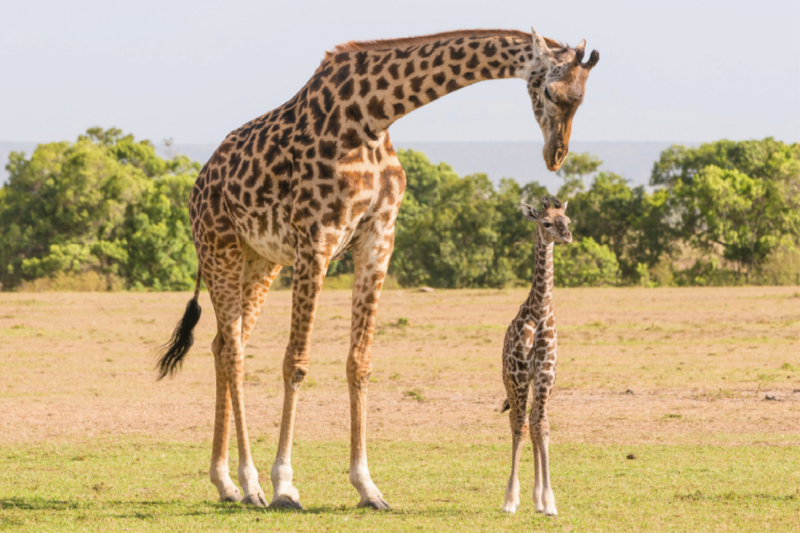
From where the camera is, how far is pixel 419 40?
6.54m

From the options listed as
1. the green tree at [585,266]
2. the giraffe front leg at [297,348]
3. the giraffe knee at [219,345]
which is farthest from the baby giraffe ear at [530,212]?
the green tree at [585,266]

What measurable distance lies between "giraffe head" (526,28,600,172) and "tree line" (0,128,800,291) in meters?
30.9

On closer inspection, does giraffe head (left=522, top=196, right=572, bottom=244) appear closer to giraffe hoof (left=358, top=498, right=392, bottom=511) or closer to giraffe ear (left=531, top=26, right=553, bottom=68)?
giraffe ear (left=531, top=26, right=553, bottom=68)

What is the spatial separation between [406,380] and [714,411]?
4.62 metres

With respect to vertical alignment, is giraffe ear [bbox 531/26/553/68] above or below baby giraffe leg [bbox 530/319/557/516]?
above

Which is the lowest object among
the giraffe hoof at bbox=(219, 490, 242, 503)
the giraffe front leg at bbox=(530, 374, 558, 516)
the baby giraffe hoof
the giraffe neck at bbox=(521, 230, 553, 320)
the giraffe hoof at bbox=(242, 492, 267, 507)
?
the giraffe hoof at bbox=(219, 490, 242, 503)

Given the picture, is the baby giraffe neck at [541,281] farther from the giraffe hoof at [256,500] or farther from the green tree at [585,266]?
the green tree at [585,266]

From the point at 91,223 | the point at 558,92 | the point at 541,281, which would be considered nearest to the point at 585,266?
the point at 91,223

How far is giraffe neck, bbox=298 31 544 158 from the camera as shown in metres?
6.01

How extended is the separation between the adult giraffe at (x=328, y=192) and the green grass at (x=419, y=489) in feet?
1.41

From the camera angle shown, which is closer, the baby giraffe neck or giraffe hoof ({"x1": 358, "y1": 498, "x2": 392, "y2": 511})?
giraffe hoof ({"x1": 358, "y1": 498, "x2": 392, "y2": 511})

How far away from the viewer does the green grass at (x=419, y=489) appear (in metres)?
6.23

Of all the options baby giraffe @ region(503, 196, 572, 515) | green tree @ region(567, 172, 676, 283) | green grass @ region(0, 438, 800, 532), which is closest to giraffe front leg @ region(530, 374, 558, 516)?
baby giraffe @ region(503, 196, 572, 515)

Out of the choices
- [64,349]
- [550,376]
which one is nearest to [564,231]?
[550,376]
